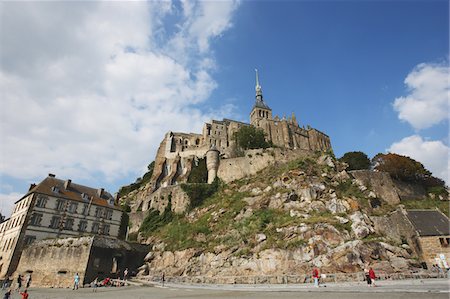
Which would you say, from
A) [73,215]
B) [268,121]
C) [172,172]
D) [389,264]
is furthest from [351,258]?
[268,121]

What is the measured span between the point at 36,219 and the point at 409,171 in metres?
43.5

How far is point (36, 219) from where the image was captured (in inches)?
1221

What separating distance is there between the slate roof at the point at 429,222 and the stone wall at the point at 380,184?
4.32m

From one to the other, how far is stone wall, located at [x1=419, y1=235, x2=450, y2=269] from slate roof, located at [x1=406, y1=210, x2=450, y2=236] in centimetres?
42

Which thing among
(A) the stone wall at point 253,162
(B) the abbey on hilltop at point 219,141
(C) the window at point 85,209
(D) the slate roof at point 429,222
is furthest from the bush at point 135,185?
(D) the slate roof at point 429,222

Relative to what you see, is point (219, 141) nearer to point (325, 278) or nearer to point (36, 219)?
point (36, 219)

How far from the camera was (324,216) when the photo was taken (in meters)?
24.8

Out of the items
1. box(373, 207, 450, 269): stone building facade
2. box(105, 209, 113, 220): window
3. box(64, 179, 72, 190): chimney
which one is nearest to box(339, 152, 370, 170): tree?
box(373, 207, 450, 269): stone building facade

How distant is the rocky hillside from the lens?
21078 mm

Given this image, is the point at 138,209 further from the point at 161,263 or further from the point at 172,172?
the point at 161,263

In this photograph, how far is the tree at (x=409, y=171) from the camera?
31484 millimetres

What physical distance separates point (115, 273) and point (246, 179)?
1929 centimetres

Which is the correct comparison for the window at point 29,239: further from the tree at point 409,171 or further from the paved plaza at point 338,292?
the tree at point 409,171

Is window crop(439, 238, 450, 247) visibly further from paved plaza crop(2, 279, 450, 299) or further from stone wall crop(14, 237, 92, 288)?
stone wall crop(14, 237, 92, 288)
